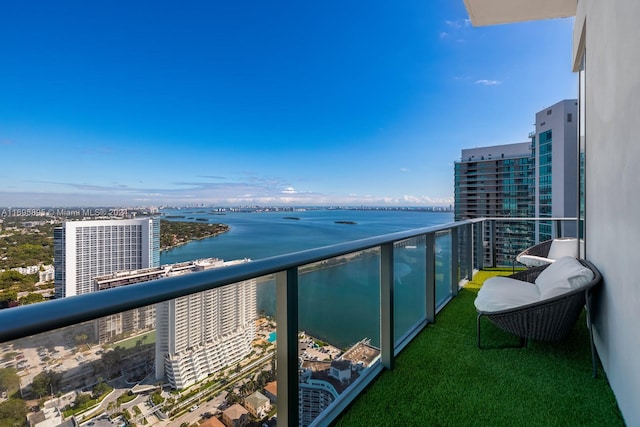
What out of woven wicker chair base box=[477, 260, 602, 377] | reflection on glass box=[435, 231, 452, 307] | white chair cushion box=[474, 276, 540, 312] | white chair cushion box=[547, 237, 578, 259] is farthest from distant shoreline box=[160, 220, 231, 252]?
white chair cushion box=[547, 237, 578, 259]

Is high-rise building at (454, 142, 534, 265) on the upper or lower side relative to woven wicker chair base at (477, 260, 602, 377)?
upper

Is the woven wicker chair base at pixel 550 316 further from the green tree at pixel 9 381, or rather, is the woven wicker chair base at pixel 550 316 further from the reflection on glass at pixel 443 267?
the green tree at pixel 9 381

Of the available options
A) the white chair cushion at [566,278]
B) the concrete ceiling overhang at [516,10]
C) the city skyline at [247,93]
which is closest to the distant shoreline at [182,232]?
the city skyline at [247,93]

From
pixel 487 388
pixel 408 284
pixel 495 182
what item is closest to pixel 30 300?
pixel 487 388

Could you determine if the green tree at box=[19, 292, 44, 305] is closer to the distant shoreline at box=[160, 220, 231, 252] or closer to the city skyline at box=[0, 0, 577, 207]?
the city skyline at box=[0, 0, 577, 207]

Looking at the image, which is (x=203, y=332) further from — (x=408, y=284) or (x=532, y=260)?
(x=532, y=260)

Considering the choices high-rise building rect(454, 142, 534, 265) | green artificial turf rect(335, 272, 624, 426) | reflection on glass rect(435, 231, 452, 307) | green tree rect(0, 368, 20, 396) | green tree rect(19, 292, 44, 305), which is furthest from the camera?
high-rise building rect(454, 142, 534, 265)
